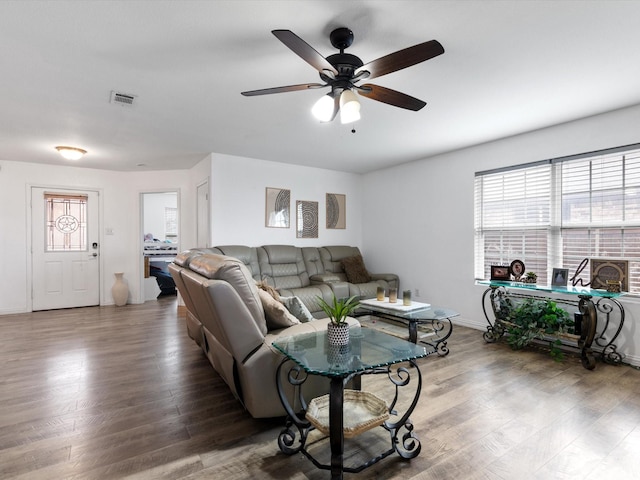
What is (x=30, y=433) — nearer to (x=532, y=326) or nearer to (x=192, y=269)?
(x=192, y=269)

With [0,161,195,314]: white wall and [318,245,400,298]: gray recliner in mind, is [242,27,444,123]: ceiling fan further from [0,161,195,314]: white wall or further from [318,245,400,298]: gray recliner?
[0,161,195,314]: white wall

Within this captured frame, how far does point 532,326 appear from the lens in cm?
342

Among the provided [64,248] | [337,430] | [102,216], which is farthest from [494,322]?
[64,248]

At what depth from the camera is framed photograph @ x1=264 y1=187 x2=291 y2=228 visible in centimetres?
514

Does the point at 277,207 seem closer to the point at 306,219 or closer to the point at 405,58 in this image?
the point at 306,219

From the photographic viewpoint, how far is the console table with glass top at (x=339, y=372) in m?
1.59

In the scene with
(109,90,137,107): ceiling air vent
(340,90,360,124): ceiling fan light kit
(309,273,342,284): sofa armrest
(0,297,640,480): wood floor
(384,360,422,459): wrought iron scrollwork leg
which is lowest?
(0,297,640,480): wood floor

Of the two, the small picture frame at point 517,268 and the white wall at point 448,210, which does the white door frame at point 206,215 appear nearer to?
the white wall at point 448,210

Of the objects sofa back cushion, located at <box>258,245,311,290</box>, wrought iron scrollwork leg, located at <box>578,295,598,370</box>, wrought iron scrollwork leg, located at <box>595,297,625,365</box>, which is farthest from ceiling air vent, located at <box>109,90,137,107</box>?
wrought iron scrollwork leg, located at <box>595,297,625,365</box>

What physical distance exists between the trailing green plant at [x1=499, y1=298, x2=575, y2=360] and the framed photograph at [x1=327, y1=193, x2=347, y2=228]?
3103mm

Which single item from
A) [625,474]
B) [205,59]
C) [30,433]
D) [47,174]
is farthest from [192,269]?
[47,174]

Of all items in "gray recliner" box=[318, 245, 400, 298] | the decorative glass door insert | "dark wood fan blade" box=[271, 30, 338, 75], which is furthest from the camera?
the decorative glass door insert

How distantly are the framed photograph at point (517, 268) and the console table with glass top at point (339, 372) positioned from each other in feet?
8.29

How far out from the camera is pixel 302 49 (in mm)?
1688
